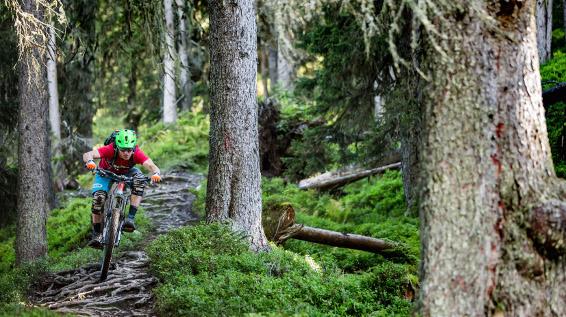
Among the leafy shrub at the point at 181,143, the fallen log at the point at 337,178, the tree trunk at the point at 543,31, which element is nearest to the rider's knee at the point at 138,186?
the fallen log at the point at 337,178

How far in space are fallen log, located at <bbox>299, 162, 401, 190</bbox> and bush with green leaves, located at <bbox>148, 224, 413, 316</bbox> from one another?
6898 millimetres

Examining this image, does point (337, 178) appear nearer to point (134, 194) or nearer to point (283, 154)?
point (283, 154)

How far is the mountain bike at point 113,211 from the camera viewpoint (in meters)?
8.54

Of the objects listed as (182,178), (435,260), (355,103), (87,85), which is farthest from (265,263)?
(87,85)

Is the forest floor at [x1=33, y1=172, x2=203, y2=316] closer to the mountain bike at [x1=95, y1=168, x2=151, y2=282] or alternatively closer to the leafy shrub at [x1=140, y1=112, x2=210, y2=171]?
the mountain bike at [x1=95, y1=168, x2=151, y2=282]

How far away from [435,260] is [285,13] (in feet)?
8.22

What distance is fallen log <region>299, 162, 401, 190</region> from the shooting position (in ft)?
52.4

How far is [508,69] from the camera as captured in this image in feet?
16.3

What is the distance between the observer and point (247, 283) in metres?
7.25

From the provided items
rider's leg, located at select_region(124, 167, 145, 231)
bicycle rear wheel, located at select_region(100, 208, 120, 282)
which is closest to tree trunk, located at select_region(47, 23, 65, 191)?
rider's leg, located at select_region(124, 167, 145, 231)

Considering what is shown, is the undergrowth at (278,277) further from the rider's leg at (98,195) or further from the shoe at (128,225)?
the rider's leg at (98,195)

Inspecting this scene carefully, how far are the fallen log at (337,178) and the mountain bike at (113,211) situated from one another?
7755mm

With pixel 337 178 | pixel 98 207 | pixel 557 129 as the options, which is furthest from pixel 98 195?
pixel 337 178

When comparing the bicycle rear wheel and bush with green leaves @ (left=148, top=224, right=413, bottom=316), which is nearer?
bush with green leaves @ (left=148, top=224, right=413, bottom=316)
